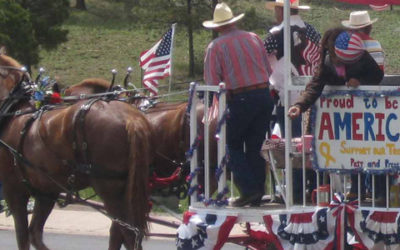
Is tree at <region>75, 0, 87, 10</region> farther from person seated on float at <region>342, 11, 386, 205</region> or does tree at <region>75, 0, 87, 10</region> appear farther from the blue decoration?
person seated on float at <region>342, 11, 386, 205</region>

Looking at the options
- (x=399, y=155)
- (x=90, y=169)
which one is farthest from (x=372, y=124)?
(x=90, y=169)

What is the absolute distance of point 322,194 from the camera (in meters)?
6.70

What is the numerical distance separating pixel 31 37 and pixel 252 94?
19376mm

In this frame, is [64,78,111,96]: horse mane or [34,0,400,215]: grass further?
[34,0,400,215]: grass

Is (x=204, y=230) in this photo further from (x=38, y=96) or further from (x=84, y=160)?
(x=38, y=96)

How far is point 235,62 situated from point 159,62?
20.6 ft

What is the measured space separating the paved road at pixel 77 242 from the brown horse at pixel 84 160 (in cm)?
208

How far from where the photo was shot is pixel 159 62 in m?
→ 13.2

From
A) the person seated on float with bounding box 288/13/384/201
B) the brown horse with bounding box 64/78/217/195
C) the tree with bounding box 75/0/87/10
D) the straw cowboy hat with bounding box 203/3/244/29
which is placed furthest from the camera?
the tree with bounding box 75/0/87/10

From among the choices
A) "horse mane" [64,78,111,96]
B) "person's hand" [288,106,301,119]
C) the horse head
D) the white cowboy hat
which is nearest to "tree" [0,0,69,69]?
"horse mane" [64,78,111,96]

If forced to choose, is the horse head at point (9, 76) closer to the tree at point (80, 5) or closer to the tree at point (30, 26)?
the tree at point (30, 26)

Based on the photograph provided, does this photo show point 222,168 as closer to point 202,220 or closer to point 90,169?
point 202,220

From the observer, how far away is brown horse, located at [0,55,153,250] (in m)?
8.21

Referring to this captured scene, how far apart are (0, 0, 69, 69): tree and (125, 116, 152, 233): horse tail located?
15.9 meters
